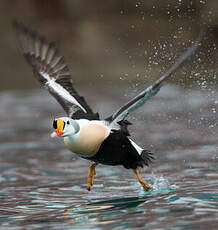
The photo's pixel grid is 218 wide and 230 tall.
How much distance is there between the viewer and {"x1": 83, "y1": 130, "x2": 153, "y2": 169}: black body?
6.88m

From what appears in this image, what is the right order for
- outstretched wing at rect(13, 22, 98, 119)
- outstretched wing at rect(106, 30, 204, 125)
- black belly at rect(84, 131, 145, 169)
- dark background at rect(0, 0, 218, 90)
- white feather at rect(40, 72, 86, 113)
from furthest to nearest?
dark background at rect(0, 0, 218, 90) → outstretched wing at rect(13, 22, 98, 119) → white feather at rect(40, 72, 86, 113) → black belly at rect(84, 131, 145, 169) → outstretched wing at rect(106, 30, 204, 125)

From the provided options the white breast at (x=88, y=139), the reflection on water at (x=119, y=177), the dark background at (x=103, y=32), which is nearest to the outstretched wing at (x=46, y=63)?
the white breast at (x=88, y=139)

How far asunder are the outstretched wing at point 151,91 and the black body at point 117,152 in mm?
184

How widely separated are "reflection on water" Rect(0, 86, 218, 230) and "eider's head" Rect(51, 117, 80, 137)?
75 centimetres

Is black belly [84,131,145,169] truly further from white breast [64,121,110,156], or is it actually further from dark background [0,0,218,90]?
dark background [0,0,218,90]

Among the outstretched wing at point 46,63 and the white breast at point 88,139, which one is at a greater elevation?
the outstretched wing at point 46,63

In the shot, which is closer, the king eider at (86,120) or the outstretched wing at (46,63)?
the king eider at (86,120)

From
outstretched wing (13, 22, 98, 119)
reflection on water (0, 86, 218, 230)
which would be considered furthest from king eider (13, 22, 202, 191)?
reflection on water (0, 86, 218, 230)

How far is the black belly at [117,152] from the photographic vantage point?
6.88 m

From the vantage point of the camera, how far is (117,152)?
22.8 feet

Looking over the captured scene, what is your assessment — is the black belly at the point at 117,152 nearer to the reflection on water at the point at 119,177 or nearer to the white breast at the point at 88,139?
the white breast at the point at 88,139

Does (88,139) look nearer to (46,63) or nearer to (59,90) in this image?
(59,90)

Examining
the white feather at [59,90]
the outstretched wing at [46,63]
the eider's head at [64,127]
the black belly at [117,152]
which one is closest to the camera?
the eider's head at [64,127]

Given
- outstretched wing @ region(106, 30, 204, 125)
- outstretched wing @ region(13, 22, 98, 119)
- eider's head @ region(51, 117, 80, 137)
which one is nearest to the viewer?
outstretched wing @ region(106, 30, 204, 125)
